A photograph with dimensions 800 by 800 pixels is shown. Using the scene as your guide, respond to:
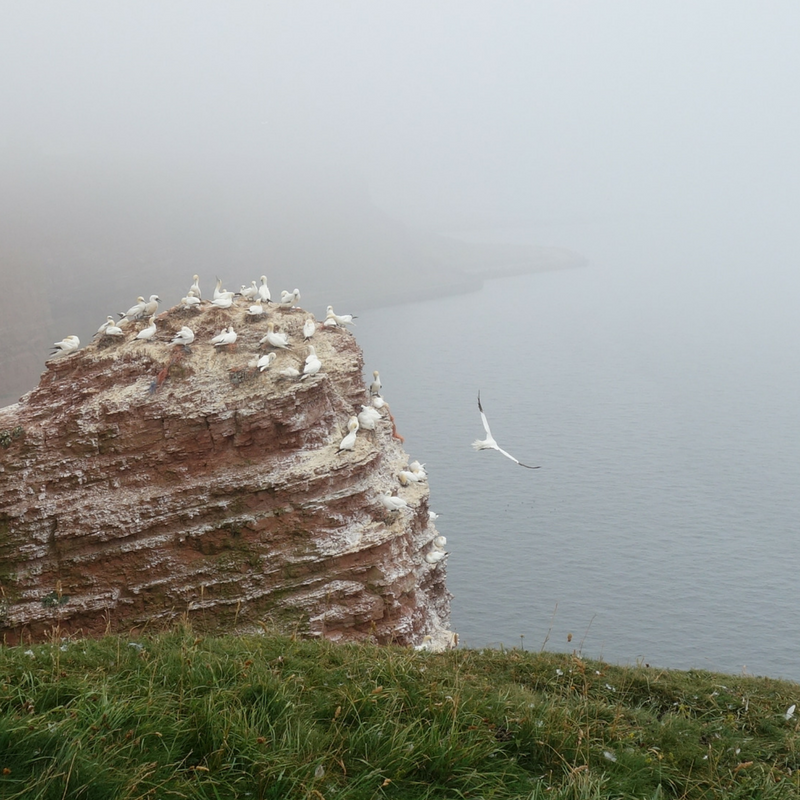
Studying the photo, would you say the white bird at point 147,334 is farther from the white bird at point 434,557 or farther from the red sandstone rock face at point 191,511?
the white bird at point 434,557

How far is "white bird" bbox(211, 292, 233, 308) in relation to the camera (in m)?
25.5

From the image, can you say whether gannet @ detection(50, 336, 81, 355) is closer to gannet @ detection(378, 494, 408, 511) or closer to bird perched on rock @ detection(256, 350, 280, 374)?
bird perched on rock @ detection(256, 350, 280, 374)

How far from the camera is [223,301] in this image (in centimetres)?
2562

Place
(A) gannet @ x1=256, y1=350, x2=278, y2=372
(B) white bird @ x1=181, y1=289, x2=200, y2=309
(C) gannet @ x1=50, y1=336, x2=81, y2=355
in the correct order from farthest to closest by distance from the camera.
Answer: (B) white bird @ x1=181, y1=289, x2=200, y2=309 < (C) gannet @ x1=50, y1=336, x2=81, y2=355 < (A) gannet @ x1=256, y1=350, x2=278, y2=372

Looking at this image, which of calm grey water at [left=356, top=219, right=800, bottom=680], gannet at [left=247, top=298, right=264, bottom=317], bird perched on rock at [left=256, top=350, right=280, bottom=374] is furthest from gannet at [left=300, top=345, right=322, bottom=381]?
calm grey water at [left=356, top=219, right=800, bottom=680]

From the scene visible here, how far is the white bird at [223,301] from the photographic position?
25547mm

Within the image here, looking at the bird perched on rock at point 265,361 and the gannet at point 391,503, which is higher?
the bird perched on rock at point 265,361

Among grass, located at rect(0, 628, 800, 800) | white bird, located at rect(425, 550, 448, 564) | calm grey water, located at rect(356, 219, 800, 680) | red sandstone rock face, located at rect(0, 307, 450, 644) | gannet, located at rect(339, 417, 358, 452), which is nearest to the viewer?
grass, located at rect(0, 628, 800, 800)

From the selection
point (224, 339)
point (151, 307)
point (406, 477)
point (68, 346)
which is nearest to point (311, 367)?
point (224, 339)

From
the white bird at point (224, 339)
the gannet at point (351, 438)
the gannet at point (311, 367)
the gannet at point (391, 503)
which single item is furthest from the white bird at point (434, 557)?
the white bird at point (224, 339)

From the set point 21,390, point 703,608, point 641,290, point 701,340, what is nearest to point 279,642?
point 703,608

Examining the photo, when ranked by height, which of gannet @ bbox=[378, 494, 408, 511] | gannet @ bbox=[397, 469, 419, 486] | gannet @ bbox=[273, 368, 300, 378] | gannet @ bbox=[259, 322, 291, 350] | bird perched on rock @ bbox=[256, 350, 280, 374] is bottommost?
gannet @ bbox=[397, 469, 419, 486]

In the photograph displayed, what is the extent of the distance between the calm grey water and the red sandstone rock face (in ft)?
25.6

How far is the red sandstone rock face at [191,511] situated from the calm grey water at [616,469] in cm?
780
